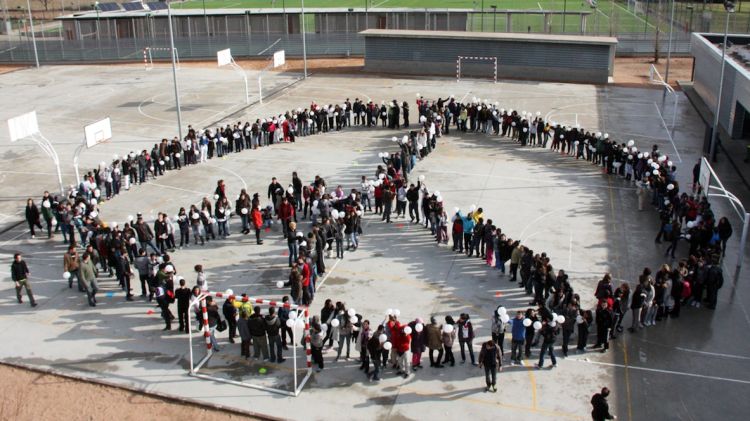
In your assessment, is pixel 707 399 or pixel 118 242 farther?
pixel 118 242

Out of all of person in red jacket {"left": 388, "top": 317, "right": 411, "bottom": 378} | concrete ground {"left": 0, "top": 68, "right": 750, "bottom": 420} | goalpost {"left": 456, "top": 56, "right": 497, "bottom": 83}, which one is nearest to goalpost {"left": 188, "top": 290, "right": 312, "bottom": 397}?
concrete ground {"left": 0, "top": 68, "right": 750, "bottom": 420}

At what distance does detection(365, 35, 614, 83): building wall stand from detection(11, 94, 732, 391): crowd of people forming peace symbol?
1558 centimetres

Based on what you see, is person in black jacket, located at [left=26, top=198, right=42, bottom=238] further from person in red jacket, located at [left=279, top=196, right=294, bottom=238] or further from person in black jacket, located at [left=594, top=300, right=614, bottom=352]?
person in black jacket, located at [left=594, top=300, right=614, bottom=352]

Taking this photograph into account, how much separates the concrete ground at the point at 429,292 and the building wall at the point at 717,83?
2.42 meters

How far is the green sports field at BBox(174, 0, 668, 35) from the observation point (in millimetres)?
61438

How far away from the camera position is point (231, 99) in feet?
139

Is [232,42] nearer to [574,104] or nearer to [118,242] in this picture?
[574,104]

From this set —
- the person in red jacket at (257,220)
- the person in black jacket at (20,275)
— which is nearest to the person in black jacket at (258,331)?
the person in red jacket at (257,220)

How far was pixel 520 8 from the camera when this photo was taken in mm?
73500

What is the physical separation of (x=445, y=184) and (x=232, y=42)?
3493 centimetres

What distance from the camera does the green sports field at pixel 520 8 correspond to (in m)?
61.4

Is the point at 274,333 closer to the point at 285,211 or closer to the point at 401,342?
the point at 401,342

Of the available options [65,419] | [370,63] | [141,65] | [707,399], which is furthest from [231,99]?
[707,399]

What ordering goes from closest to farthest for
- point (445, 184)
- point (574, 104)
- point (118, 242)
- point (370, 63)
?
point (118, 242), point (445, 184), point (574, 104), point (370, 63)
